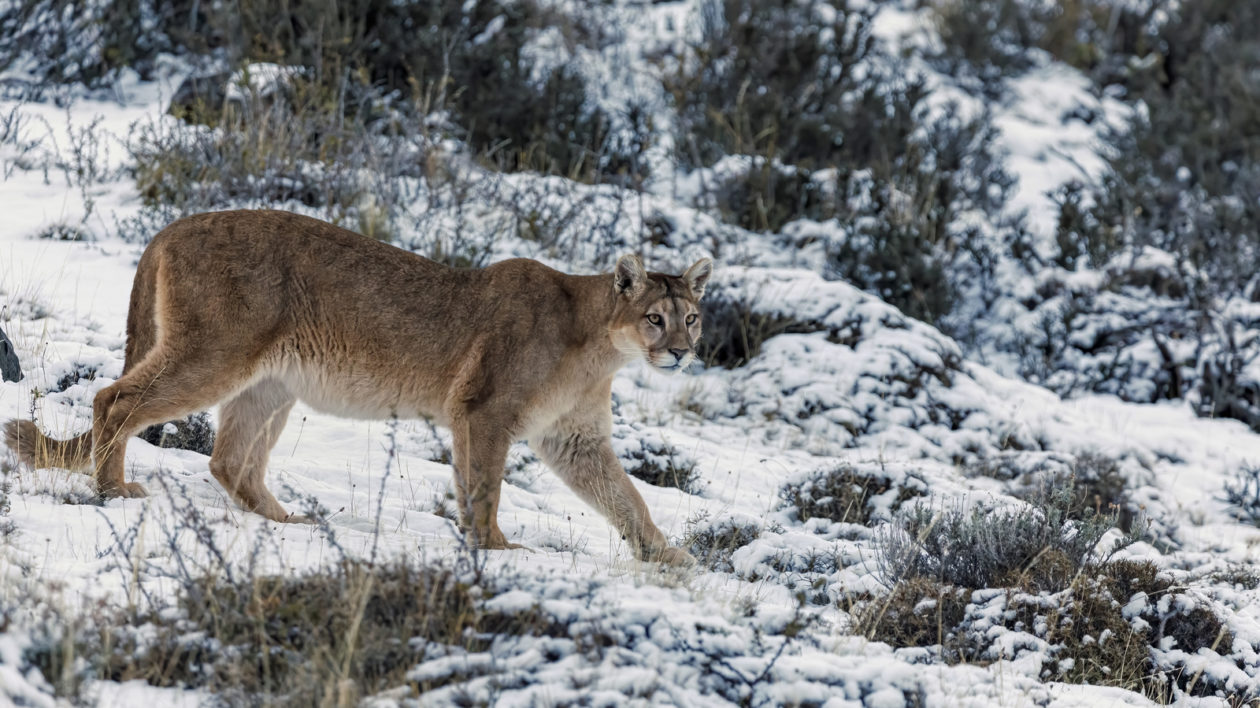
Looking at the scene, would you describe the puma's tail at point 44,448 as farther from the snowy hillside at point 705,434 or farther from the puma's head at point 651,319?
the puma's head at point 651,319

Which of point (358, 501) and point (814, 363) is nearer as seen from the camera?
point (358, 501)

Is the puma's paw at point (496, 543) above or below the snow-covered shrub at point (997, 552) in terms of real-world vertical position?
below

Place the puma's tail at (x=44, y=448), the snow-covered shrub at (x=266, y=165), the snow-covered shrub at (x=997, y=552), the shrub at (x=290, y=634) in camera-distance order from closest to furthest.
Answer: the shrub at (x=290, y=634) < the puma's tail at (x=44, y=448) < the snow-covered shrub at (x=997, y=552) < the snow-covered shrub at (x=266, y=165)

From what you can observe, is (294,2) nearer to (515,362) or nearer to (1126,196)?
(515,362)

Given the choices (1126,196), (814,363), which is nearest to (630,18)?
(1126,196)

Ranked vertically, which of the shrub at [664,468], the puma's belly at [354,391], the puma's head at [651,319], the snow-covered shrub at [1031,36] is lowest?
the shrub at [664,468]

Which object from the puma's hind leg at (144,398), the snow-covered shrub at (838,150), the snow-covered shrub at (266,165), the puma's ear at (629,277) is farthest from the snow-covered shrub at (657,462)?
the snow-covered shrub at (838,150)

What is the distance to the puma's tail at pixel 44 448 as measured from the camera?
5266 mm

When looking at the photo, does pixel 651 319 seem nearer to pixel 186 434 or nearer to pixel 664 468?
pixel 664 468

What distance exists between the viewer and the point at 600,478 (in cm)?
588

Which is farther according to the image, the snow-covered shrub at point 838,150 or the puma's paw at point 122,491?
the snow-covered shrub at point 838,150

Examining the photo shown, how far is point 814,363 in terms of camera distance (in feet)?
30.6

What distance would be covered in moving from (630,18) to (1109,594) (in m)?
12.5

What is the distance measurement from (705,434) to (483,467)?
3210 mm
